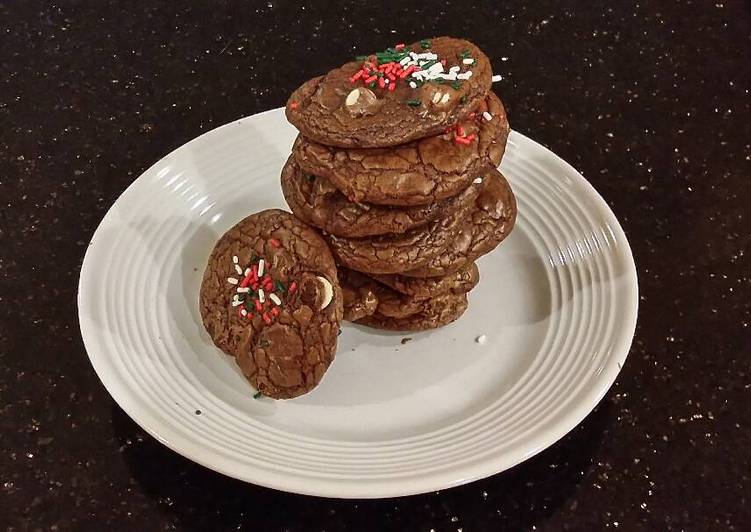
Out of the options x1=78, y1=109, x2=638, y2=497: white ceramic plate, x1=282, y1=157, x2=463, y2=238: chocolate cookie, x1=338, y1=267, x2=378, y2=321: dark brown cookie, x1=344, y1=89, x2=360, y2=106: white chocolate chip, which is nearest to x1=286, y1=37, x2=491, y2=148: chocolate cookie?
x1=344, y1=89, x2=360, y2=106: white chocolate chip

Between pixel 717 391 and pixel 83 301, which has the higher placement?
pixel 83 301

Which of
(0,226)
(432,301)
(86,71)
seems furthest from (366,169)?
(86,71)

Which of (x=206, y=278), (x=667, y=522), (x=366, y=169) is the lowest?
(x=667, y=522)

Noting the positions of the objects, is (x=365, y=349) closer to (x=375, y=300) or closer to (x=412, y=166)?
(x=375, y=300)

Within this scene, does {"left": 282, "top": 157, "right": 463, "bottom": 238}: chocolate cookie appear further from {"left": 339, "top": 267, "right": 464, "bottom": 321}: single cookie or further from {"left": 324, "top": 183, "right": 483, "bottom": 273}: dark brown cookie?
{"left": 339, "top": 267, "right": 464, "bottom": 321}: single cookie

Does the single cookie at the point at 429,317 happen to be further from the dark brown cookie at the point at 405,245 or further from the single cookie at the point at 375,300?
the dark brown cookie at the point at 405,245

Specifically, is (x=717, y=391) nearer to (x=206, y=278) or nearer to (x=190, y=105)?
(x=206, y=278)

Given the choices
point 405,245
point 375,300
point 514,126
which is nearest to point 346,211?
point 405,245
